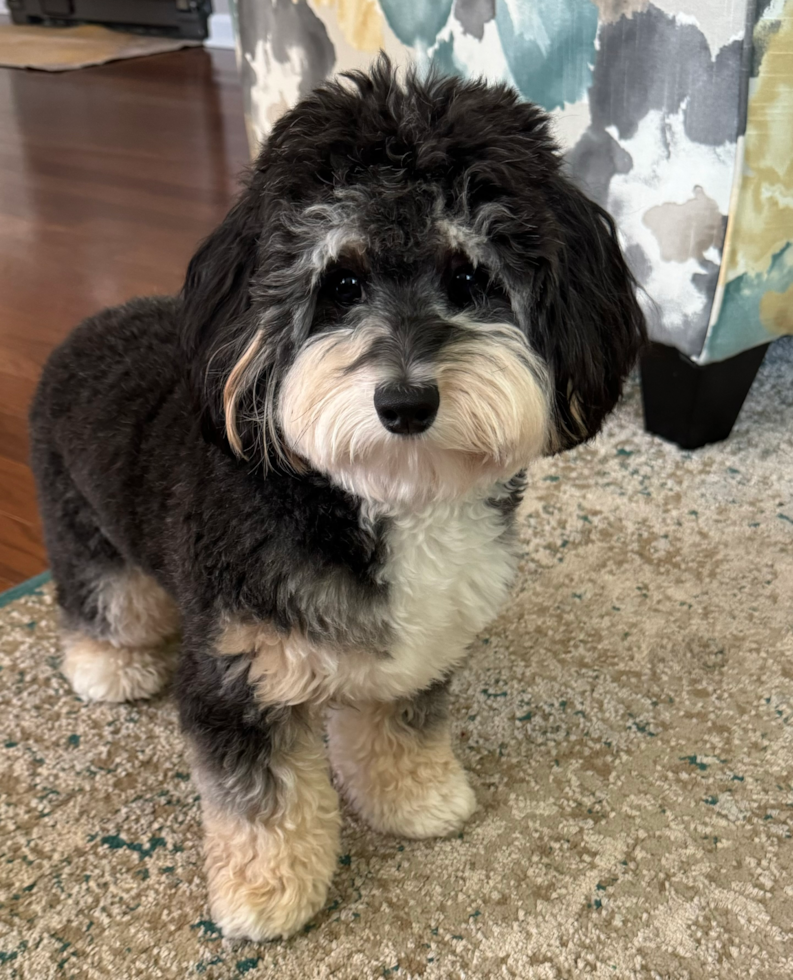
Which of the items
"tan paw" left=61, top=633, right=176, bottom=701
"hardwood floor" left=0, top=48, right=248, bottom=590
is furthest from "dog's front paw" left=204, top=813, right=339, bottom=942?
"hardwood floor" left=0, top=48, right=248, bottom=590

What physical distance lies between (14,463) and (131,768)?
853 mm

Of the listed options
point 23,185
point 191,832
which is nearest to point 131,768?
point 191,832

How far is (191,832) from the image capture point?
116 cm

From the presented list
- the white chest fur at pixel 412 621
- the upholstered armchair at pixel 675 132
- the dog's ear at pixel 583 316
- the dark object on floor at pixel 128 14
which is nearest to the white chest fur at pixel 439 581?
the white chest fur at pixel 412 621

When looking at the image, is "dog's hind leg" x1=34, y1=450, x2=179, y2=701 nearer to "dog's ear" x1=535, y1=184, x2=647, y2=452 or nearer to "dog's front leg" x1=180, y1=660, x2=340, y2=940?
"dog's front leg" x1=180, y1=660, x2=340, y2=940

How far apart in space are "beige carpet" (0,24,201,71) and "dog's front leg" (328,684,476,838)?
197 inches

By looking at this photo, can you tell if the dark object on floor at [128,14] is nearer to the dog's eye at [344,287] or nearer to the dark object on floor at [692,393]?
the dark object on floor at [692,393]

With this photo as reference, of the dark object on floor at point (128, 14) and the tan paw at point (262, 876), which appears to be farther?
the dark object on floor at point (128, 14)

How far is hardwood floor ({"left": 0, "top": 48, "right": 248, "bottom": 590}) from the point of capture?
2.12m

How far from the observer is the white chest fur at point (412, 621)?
3.08 feet

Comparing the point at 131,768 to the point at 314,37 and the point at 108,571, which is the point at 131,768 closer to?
the point at 108,571

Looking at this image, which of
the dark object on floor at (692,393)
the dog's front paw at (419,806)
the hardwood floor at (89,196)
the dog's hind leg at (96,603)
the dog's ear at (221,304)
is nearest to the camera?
the dog's ear at (221,304)

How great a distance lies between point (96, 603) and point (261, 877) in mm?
476

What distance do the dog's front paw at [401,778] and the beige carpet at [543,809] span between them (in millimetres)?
28
